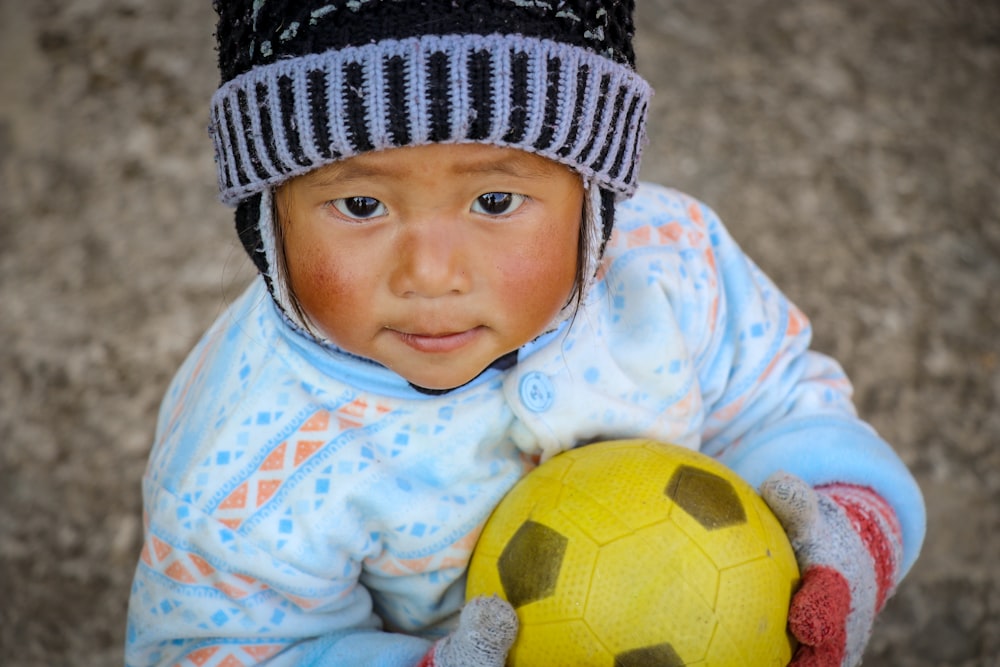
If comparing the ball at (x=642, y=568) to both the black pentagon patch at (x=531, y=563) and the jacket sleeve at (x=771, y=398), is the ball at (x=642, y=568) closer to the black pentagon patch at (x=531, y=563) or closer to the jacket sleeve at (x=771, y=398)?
the black pentagon patch at (x=531, y=563)

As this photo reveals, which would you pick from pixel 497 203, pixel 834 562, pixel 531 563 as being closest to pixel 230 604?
pixel 531 563

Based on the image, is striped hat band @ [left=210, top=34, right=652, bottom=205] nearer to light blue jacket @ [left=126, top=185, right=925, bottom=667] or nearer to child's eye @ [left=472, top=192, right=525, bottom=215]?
child's eye @ [left=472, top=192, right=525, bottom=215]

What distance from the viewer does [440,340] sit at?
1216 millimetres

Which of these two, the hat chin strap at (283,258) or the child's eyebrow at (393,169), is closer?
the child's eyebrow at (393,169)

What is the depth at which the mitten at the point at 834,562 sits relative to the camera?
1.30 metres

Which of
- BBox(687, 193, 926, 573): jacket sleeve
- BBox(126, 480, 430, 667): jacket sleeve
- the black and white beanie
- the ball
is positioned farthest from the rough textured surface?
the black and white beanie

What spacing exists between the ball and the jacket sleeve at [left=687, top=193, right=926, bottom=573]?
0.27 meters

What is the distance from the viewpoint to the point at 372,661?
53.7 inches

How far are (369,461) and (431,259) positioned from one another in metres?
0.37

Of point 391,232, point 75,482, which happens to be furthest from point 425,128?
point 75,482

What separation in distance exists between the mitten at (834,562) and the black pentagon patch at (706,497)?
0.35 feet

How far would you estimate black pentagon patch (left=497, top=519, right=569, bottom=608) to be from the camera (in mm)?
1271

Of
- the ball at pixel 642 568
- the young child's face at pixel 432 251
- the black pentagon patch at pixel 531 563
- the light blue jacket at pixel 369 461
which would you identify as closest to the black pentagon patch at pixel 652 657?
the ball at pixel 642 568

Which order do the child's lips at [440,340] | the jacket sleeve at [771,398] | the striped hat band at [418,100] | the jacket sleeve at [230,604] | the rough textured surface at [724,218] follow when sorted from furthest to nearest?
the rough textured surface at [724,218] → the jacket sleeve at [771,398] → the jacket sleeve at [230,604] → the child's lips at [440,340] → the striped hat band at [418,100]
